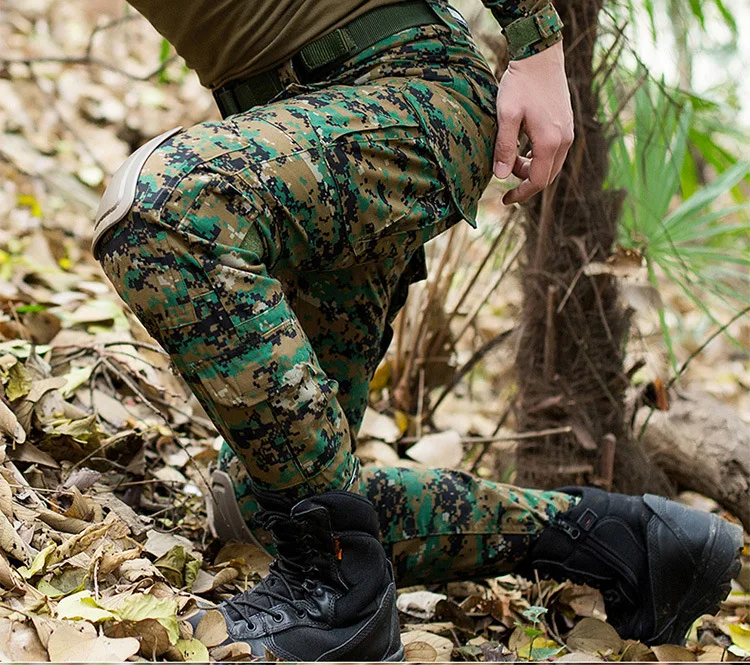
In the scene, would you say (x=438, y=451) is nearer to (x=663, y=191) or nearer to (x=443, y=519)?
(x=443, y=519)

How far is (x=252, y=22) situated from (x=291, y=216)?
34cm

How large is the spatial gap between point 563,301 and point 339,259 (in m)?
0.93

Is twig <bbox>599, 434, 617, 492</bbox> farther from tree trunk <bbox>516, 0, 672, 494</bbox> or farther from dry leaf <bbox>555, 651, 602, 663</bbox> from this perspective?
dry leaf <bbox>555, 651, 602, 663</bbox>

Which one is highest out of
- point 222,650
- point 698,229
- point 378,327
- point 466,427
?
point 378,327

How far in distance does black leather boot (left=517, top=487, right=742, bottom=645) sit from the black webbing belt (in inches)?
37.1

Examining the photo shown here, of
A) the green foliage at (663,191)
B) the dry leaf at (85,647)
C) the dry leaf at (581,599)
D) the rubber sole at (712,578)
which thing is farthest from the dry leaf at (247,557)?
the green foliage at (663,191)

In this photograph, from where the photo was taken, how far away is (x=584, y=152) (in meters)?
2.12

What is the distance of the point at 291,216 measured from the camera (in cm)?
119

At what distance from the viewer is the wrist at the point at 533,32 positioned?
4.37 feet

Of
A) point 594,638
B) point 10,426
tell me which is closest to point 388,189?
point 10,426

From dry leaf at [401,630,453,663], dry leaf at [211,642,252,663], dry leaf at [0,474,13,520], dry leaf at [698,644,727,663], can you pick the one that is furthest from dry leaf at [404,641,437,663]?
dry leaf at [0,474,13,520]

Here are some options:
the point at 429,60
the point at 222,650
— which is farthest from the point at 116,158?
the point at 222,650

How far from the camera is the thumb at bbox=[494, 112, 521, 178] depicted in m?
1.35

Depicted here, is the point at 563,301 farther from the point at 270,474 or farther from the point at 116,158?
the point at 116,158
